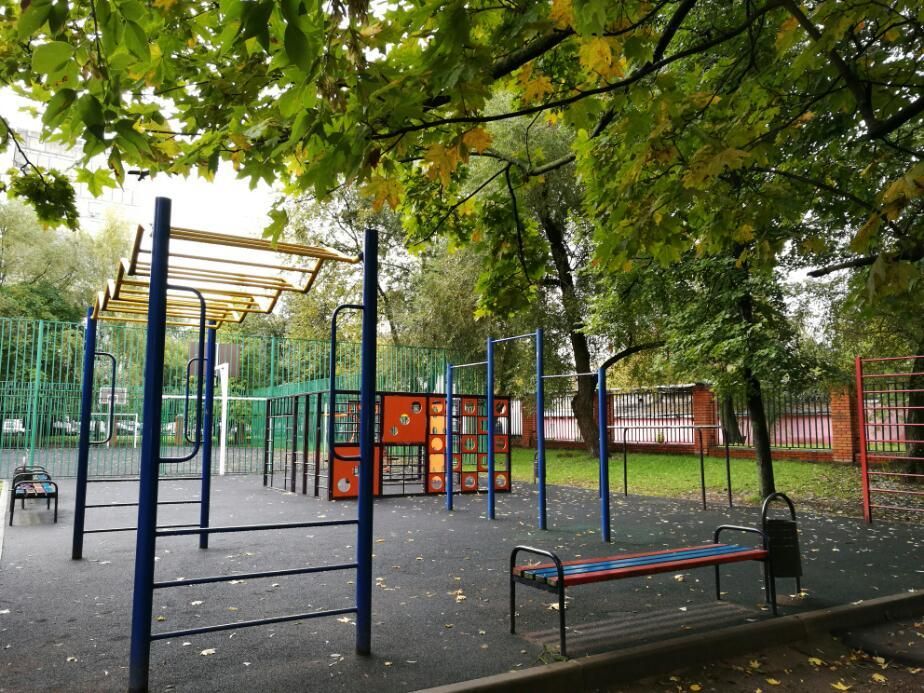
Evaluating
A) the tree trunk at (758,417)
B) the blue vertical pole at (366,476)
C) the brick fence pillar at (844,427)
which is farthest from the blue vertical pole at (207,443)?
the brick fence pillar at (844,427)

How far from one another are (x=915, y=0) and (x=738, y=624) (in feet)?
14.1

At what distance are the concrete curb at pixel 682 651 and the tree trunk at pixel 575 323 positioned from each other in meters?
13.5

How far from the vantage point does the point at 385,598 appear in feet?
17.4

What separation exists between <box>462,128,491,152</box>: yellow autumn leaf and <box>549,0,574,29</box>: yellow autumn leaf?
75cm

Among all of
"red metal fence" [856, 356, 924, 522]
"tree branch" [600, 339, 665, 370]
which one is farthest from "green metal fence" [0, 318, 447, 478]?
"red metal fence" [856, 356, 924, 522]

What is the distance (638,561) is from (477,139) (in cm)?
303

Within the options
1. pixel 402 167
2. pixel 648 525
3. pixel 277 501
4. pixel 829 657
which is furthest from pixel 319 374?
pixel 829 657

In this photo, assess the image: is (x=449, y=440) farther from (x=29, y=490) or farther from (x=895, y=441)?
(x=895, y=441)

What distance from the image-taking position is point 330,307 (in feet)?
82.1

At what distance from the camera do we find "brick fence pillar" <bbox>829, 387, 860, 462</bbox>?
16.0 metres

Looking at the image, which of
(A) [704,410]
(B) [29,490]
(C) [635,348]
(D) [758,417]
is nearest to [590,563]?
(D) [758,417]

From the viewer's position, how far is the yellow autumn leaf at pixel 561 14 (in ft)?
12.0

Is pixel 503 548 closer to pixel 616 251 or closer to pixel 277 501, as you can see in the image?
pixel 616 251

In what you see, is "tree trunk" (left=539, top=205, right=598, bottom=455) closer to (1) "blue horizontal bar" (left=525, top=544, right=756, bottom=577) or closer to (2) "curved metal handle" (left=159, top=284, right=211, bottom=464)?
(1) "blue horizontal bar" (left=525, top=544, right=756, bottom=577)
